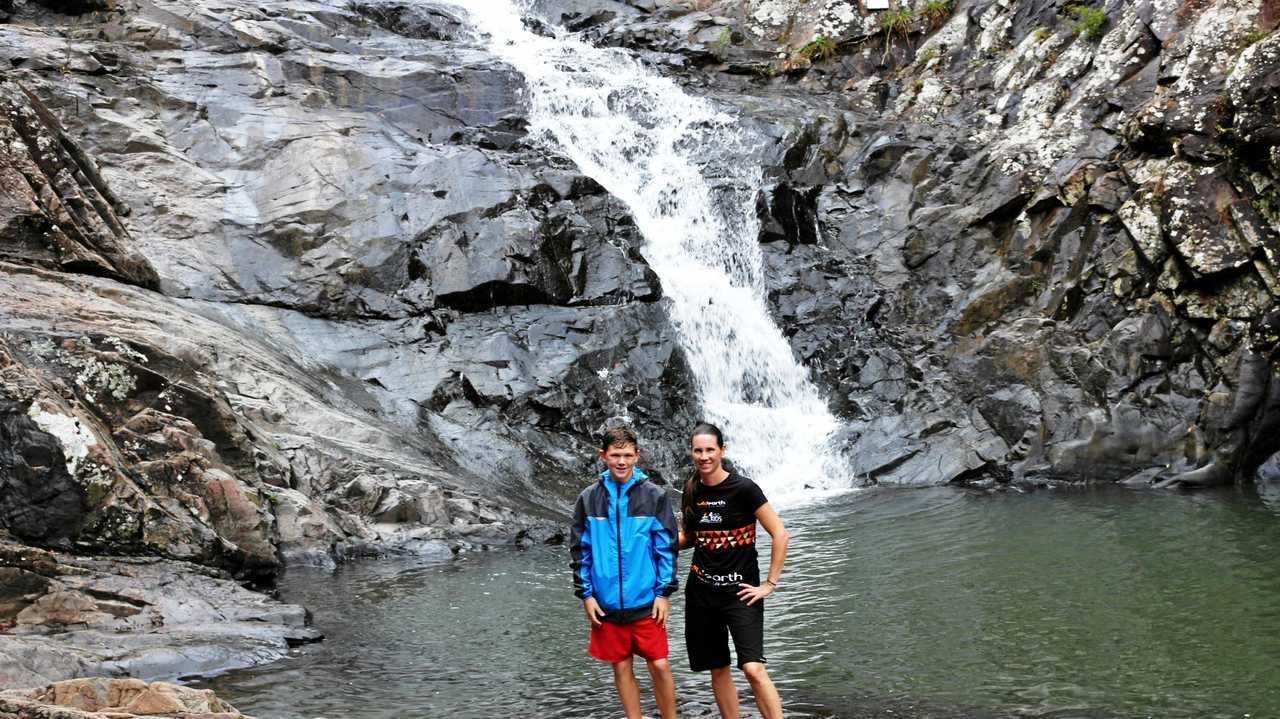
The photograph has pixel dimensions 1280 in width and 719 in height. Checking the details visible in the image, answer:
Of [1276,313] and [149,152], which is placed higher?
[149,152]

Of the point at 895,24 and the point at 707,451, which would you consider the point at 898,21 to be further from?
the point at 707,451

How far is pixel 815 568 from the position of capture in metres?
11.6

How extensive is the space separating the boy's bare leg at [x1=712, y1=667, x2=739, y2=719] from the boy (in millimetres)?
266

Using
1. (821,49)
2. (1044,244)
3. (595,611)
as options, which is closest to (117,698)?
(595,611)

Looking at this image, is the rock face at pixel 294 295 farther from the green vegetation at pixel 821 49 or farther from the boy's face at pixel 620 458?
the green vegetation at pixel 821 49

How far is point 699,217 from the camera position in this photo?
23.1 meters

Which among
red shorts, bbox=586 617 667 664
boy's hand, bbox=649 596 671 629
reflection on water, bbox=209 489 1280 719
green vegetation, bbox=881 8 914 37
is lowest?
reflection on water, bbox=209 489 1280 719

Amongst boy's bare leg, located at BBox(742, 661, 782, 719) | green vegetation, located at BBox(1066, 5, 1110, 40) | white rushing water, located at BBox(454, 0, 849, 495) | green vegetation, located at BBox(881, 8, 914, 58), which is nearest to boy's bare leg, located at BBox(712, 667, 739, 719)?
boy's bare leg, located at BBox(742, 661, 782, 719)

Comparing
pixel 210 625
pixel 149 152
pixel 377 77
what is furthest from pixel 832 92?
pixel 210 625

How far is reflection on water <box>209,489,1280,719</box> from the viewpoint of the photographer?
6898mm

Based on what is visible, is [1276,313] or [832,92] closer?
[1276,313]

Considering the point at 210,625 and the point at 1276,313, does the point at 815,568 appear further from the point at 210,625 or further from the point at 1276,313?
the point at 1276,313

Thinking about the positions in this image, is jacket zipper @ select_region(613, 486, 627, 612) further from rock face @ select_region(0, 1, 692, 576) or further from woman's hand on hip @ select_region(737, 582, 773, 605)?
rock face @ select_region(0, 1, 692, 576)

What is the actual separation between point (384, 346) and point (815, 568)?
1003 centimetres
